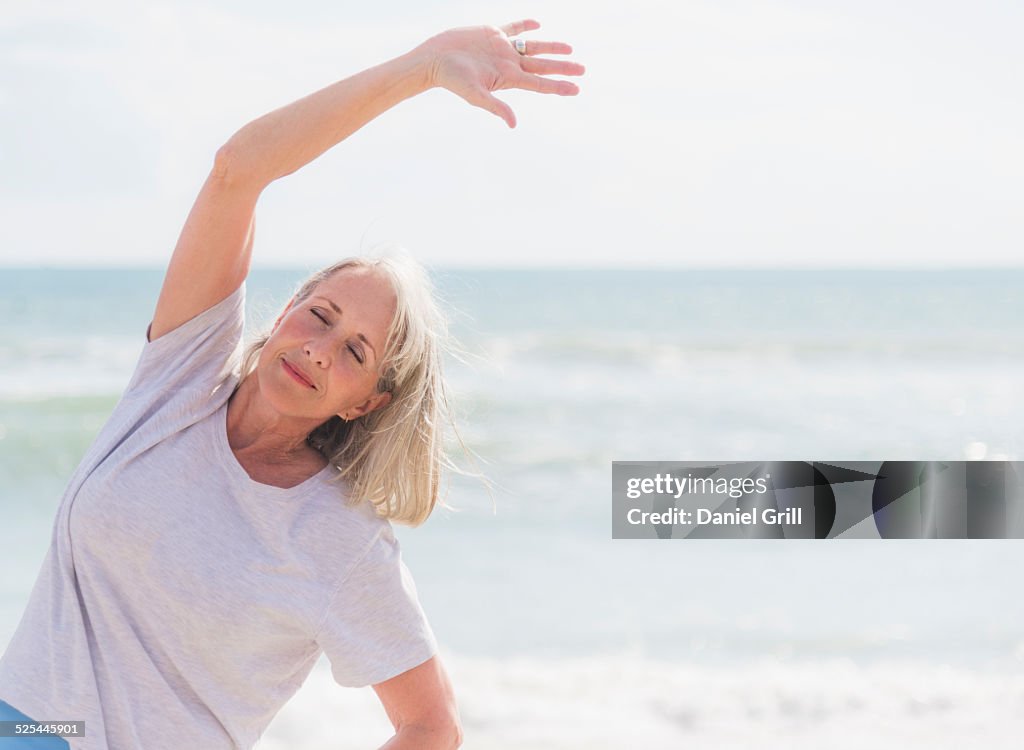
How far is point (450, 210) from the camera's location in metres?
34.2

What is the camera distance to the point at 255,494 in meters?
2.13

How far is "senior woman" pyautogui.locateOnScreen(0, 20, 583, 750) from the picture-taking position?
2.01m

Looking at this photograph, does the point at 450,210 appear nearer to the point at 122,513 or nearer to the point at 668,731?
the point at 668,731

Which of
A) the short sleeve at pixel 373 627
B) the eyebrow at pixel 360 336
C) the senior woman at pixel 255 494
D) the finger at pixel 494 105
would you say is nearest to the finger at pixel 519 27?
the senior woman at pixel 255 494

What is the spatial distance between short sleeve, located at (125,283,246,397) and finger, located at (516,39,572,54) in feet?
2.47

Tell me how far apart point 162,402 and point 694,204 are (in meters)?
43.5

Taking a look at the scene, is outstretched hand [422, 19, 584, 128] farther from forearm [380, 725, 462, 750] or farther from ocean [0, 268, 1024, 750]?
forearm [380, 725, 462, 750]

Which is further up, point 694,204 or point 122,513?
point 694,204

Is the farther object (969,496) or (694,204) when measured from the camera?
(694,204)

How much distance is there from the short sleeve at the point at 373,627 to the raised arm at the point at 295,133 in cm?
61

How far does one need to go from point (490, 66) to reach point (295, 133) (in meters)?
0.39

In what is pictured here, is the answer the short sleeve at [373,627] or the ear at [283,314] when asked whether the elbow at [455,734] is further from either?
the ear at [283,314]

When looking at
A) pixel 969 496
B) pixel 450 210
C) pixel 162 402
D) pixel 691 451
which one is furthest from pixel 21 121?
pixel 162 402

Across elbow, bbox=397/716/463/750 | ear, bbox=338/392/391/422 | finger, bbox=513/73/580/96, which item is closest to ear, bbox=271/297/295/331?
ear, bbox=338/392/391/422
